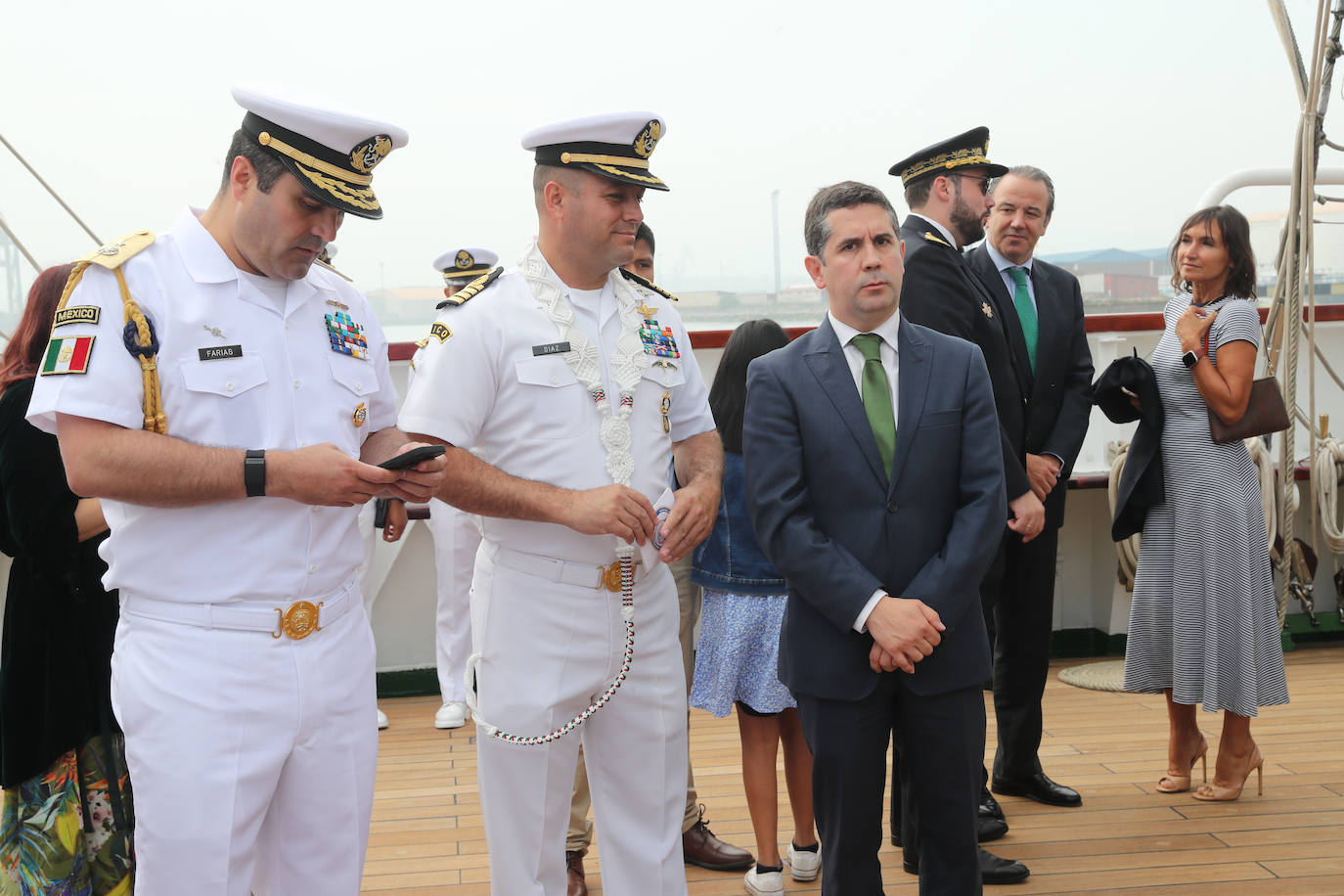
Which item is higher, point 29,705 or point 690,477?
point 690,477

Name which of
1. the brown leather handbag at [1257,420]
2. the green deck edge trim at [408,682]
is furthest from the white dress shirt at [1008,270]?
the green deck edge trim at [408,682]

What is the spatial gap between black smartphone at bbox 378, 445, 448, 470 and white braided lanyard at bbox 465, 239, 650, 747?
479mm

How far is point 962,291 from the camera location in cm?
308

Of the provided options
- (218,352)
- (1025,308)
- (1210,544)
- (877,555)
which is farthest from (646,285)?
(1210,544)

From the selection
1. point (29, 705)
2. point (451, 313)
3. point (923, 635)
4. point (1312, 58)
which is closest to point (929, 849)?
point (923, 635)

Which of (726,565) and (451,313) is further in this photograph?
(726,565)

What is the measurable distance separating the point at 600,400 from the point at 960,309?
1.27m

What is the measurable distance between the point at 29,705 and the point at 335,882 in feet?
3.11

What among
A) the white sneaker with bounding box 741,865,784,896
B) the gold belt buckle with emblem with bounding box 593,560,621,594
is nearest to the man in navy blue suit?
the gold belt buckle with emblem with bounding box 593,560,621,594

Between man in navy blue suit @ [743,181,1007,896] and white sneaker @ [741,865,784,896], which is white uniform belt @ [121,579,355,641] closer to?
man in navy blue suit @ [743,181,1007,896]

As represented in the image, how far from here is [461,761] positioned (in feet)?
13.9

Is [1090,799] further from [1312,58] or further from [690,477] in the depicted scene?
[1312,58]

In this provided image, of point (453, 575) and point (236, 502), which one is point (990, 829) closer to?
point (453, 575)

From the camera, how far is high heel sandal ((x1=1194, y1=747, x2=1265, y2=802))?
3475 millimetres
